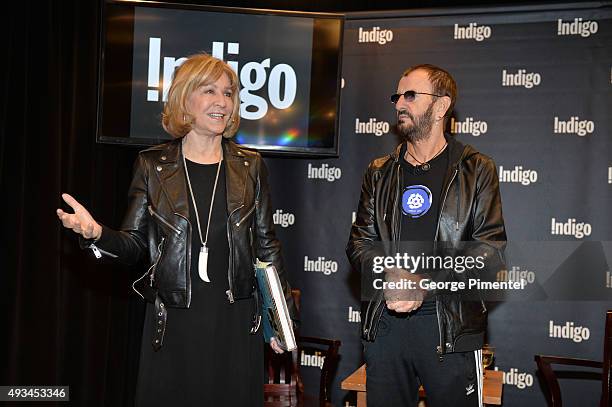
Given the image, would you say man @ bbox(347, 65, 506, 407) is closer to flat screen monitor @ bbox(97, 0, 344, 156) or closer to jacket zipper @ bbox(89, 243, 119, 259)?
jacket zipper @ bbox(89, 243, 119, 259)

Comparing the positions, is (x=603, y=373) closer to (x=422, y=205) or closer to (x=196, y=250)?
(x=422, y=205)

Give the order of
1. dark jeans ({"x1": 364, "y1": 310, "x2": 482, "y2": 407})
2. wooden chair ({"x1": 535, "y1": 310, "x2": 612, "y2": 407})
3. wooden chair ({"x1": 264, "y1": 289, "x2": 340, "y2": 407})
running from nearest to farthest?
dark jeans ({"x1": 364, "y1": 310, "x2": 482, "y2": 407}) < wooden chair ({"x1": 535, "y1": 310, "x2": 612, "y2": 407}) < wooden chair ({"x1": 264, "y1": 289, "x2": 340, "y2": 407})

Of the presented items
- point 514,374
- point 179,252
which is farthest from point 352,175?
point 179,252

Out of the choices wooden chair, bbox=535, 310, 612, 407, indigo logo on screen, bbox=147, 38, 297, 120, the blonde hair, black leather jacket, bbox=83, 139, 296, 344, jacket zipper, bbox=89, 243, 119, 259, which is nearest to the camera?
jacket zipper, bbox=89, 243, 119, 259

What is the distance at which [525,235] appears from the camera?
511cm

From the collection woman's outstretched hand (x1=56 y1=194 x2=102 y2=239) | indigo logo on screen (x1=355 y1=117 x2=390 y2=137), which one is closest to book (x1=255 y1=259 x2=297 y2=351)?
woman's outstretched hand (x1=56 y1=194 x2=102 y2=239)

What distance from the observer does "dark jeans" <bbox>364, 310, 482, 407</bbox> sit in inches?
119

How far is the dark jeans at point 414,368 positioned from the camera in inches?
119

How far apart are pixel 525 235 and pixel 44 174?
3139 millimetres

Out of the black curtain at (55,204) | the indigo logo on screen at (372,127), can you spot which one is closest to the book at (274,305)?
the black curtain at (55,204)

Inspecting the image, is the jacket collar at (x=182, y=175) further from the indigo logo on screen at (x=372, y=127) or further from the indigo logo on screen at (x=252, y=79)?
the indigo logo on screen at (x=372, y=127)

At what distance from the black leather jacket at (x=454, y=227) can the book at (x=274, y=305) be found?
0.34 meters

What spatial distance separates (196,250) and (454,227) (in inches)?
41.9

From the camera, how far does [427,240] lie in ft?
10.1
